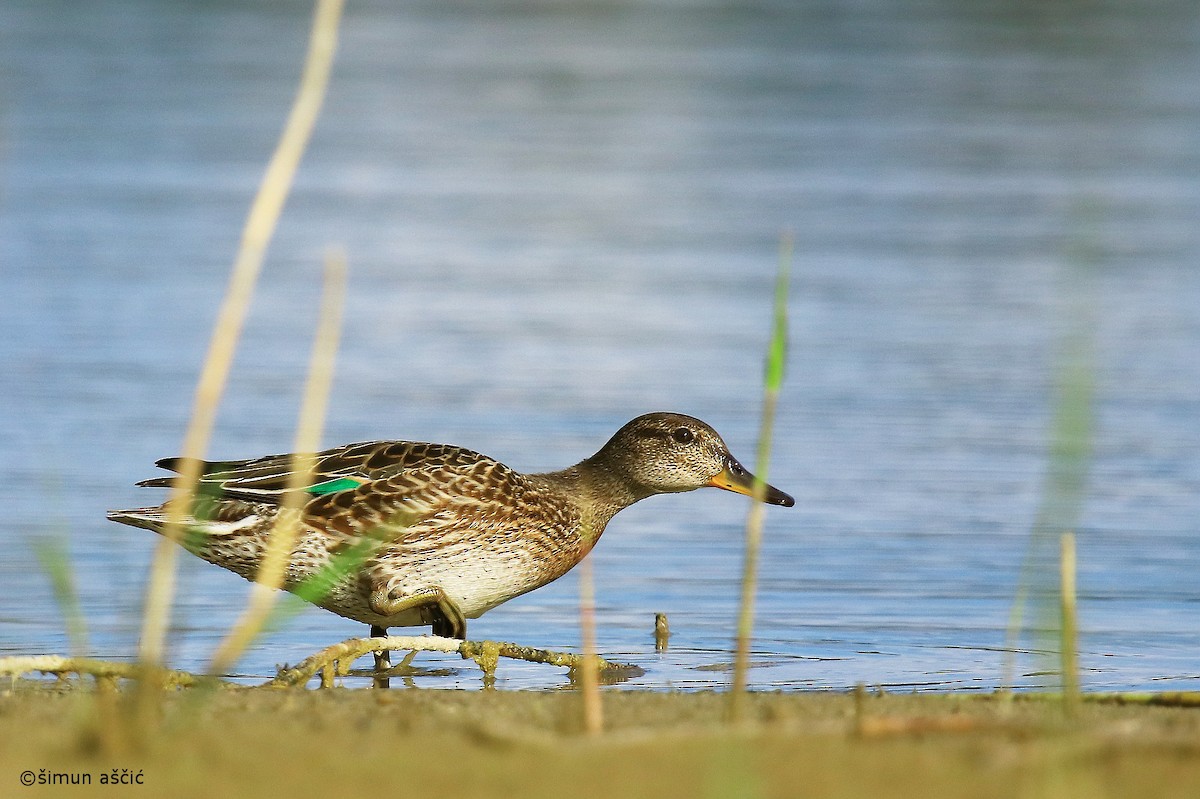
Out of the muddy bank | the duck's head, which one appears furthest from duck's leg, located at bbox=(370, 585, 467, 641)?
the muddy bank

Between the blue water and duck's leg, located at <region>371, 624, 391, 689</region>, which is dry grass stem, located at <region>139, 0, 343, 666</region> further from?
duck's leg, located at <region>371, 624, 391, 689</region>

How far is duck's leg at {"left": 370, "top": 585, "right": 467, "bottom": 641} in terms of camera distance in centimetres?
729

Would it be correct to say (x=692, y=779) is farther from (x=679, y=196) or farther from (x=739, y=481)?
(x=679, y=196)

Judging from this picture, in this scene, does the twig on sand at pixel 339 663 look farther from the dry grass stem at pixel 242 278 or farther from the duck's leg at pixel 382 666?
the dry grass stem at pixel 242 278

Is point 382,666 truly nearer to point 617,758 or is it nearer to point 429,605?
point 429,605

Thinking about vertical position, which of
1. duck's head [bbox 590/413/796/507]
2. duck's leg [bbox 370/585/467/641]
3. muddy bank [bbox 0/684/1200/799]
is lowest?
muddy bank [bbox 0/684/1200/799]

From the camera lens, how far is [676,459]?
27.7 ft

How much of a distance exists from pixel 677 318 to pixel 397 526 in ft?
22.2

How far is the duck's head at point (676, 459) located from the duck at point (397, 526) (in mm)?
447

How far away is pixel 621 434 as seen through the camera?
28.0 feet

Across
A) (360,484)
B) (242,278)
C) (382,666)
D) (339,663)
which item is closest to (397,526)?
(360,484)

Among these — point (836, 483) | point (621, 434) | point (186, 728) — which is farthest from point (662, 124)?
point (186, 728)

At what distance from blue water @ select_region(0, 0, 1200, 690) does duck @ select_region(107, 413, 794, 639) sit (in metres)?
0.30

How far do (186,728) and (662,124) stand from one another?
20.4 m
